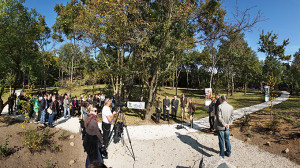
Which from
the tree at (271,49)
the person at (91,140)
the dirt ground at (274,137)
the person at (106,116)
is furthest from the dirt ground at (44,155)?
the tree at (271,49)

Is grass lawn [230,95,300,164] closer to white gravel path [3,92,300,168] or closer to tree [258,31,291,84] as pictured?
white gravel path [3,92,300,168]

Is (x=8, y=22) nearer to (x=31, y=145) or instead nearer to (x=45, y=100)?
(x=45, y=100)

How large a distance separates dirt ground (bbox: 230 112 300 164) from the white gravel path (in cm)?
38

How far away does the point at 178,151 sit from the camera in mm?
6395

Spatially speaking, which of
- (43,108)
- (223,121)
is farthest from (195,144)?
(43,108)

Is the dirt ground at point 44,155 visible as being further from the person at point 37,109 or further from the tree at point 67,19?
the tree at point 67,19

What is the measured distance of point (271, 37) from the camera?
102 ft

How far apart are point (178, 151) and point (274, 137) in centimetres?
442

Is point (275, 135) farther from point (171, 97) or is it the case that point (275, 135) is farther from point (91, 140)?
point (171, 97)

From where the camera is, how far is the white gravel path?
544 cm

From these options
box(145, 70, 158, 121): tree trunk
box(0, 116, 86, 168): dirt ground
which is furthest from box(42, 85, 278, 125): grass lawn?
box(0, 116, 86, 168): dirt ground

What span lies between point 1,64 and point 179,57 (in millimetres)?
10910

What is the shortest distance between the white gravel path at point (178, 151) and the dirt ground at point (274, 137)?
1.24 feet

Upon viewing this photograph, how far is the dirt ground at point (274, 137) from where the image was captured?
5.89 m
